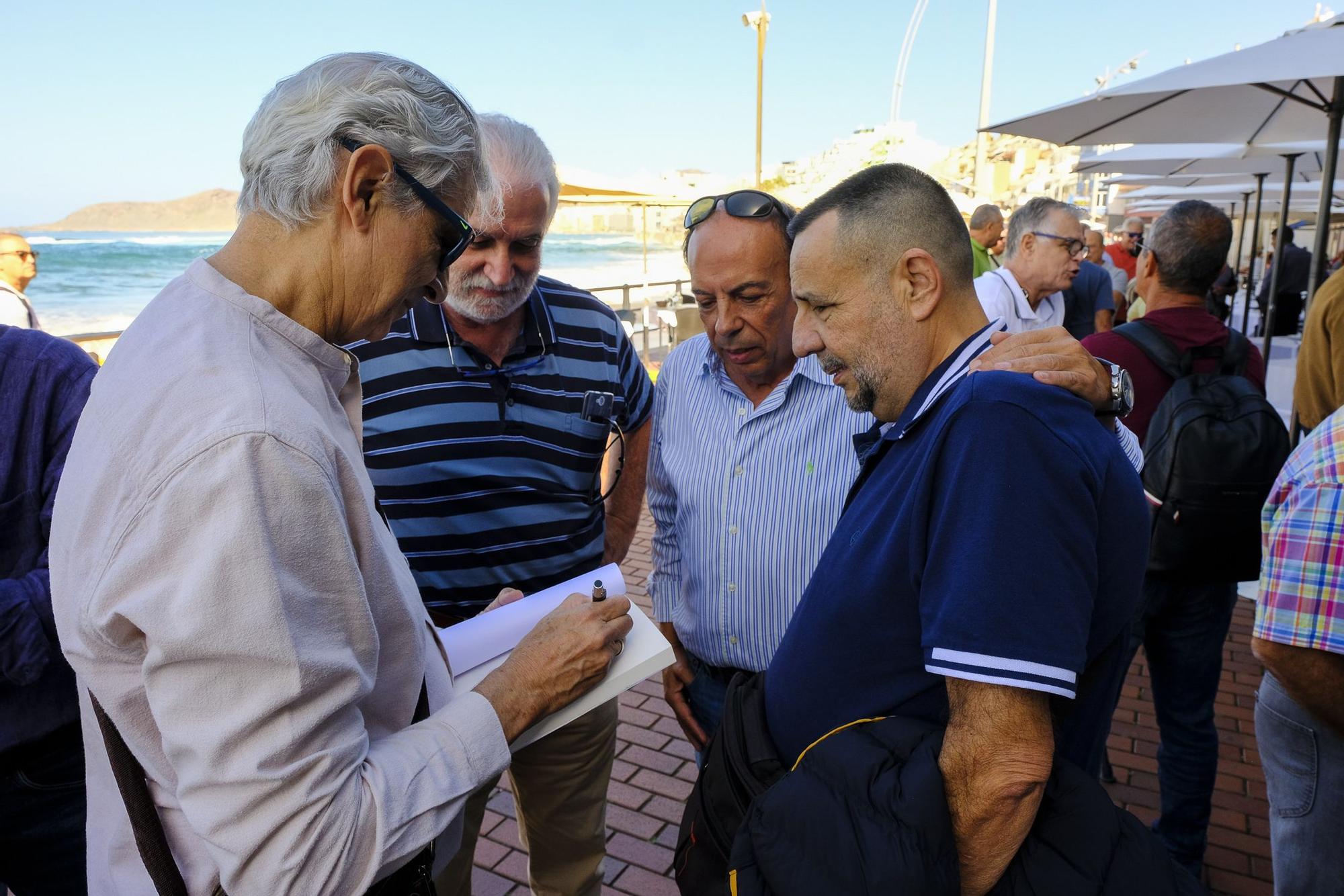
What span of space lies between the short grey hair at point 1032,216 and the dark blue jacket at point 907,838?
168 inches

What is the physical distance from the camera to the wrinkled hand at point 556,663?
4.48ft

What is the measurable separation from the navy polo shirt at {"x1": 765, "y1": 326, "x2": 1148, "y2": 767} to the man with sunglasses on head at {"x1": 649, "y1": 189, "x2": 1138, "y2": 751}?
64cm

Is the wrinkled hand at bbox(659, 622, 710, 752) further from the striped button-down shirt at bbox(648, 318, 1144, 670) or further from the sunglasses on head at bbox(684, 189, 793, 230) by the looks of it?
the sunglasses on head at bbox(684, 189, 793, 230)

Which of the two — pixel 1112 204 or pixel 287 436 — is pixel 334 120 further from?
pixel 1112 204

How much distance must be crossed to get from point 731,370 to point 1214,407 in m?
1.71

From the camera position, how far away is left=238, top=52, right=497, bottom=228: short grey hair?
119cm

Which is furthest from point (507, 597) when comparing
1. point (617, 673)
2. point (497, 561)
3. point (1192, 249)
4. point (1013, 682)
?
point (1192, 249)

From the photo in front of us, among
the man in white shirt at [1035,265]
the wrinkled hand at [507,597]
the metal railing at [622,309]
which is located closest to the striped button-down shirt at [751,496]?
the wrinkled hand at [507,597]

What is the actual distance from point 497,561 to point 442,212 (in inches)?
48.8

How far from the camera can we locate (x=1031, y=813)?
43.4 inches

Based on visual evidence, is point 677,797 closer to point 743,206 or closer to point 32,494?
point 743,206

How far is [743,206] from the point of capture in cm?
229

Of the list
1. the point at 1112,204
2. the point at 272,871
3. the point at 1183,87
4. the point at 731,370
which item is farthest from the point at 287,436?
the point at 1112,204

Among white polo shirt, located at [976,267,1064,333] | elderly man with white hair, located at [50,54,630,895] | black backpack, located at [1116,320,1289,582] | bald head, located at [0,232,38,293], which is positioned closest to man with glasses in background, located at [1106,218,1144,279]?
white polo shirt, located at [976,267,1064,333]
